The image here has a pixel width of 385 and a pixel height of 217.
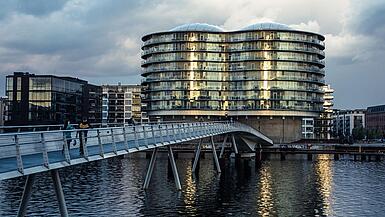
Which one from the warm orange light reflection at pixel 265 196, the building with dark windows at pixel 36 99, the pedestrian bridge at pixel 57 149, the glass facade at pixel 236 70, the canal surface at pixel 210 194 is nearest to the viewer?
the pedestrian bridge at pixel 57 149

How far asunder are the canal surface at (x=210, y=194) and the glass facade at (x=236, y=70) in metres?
69.3

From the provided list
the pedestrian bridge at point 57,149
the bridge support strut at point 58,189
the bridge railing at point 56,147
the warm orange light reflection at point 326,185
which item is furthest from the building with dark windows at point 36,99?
the bridge support strut at point 58,189

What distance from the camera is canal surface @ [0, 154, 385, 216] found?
37875 mm

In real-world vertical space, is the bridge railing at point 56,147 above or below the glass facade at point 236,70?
below

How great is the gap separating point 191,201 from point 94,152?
55.4 ft

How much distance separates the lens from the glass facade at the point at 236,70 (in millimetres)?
137250

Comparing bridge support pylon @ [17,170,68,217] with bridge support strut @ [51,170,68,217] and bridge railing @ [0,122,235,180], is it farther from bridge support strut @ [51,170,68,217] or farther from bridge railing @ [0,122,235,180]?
bridge railing @ [0,122,235,180]

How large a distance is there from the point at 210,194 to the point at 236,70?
314ft

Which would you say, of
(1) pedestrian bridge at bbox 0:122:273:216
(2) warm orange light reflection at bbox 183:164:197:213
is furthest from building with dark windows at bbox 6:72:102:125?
(1) pedestrian bridge at bbox 0:122:273:216

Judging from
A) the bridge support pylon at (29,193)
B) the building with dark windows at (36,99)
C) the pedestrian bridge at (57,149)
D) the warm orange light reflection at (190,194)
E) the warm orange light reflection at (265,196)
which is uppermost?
the building with dark windows at (36,99)

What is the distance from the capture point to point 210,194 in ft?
155

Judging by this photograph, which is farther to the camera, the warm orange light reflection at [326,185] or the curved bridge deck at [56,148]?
the warm orange light reflection at [326,185]

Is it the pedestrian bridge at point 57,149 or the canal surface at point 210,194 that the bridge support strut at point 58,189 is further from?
the canal surface at point 210,194

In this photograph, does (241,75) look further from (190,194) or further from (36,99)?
(190,194)
